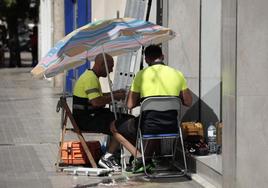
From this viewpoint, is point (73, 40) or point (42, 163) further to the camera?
point (42, 163)

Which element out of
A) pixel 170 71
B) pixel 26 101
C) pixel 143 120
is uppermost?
pixel 170 71

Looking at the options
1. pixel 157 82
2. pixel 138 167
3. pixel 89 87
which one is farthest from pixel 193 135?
pixel 89 87

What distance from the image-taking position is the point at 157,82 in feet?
27.2

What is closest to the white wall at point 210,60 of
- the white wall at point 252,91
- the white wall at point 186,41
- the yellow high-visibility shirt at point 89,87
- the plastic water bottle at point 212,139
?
the white wall at point 186,41

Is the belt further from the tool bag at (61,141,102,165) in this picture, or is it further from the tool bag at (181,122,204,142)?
the tool bag at (181,122,204,142)

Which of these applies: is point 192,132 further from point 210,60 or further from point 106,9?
point 106,9

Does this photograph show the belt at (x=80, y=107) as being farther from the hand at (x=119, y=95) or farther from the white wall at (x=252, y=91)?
the white wall at (x=252, y=91)

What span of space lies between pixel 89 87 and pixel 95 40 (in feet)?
2.79

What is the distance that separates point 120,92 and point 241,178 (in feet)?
9.31

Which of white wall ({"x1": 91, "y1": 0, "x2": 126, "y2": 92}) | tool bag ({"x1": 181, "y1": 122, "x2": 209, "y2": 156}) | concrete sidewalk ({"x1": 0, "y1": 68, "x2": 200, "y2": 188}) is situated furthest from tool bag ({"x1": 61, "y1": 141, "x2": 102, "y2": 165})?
white wall ({"x1": 91, "y1": 0, "x2": 126, "y2": 92})

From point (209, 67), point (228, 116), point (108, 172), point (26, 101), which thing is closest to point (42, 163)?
point (108, 172)

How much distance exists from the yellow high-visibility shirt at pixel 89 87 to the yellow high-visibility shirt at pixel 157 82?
2.26ft

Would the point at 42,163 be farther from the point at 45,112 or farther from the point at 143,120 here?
the point at 45,112

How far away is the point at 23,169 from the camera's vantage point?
9.17 meters
